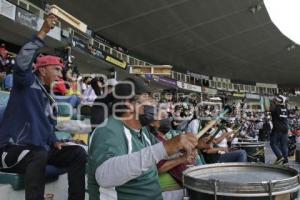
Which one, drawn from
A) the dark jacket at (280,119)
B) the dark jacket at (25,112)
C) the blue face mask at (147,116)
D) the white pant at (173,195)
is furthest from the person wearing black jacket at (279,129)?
the dark jacket at (25,112)

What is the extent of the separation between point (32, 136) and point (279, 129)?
22.1 ft

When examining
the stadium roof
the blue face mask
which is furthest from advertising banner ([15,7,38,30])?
the blue face mask

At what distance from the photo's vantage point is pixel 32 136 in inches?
102

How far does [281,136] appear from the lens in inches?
320

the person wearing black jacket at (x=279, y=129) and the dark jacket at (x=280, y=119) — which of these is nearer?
the person wearing black jacket at (x=279, y=129)

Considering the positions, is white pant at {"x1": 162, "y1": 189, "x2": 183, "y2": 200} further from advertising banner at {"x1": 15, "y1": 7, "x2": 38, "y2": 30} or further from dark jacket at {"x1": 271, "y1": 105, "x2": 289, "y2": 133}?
advertising banner at {"x1": 15, "y1": 7, "x2": 38, "y2": 30}

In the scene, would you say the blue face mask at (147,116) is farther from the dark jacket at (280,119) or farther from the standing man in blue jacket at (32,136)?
the dark jacket at (280,119)

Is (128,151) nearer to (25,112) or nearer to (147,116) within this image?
(147,116)

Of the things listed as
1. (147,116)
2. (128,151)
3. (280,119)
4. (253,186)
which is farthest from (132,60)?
(253,186)

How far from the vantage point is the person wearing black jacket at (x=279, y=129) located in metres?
8.03

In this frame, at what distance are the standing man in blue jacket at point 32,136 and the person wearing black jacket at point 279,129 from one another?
6.21 m

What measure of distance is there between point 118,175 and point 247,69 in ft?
101

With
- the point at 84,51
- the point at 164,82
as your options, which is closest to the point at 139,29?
the point at 84,51

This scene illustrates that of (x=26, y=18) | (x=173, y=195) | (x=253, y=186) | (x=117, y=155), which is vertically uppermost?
(x=26, y=18)
